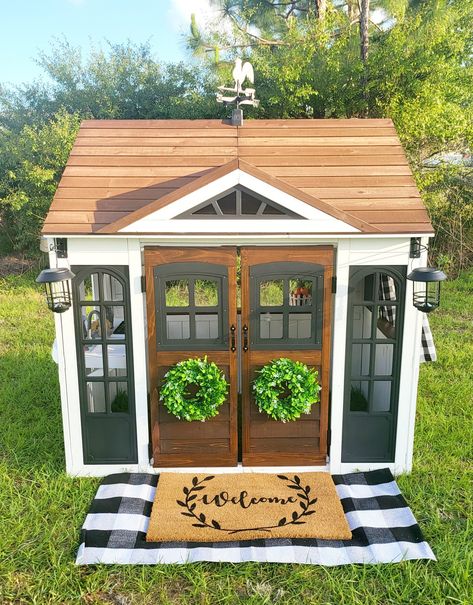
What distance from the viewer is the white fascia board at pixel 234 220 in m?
3.91

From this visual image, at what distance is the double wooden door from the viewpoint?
165 inches

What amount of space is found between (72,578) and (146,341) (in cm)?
195

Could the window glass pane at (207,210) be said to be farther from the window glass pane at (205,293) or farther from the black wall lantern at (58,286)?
the black wall lantern at (58,286)

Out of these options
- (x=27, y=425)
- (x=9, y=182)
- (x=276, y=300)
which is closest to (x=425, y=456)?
(x=276, y=300)

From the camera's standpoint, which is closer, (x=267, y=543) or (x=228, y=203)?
(x=267, y=543)

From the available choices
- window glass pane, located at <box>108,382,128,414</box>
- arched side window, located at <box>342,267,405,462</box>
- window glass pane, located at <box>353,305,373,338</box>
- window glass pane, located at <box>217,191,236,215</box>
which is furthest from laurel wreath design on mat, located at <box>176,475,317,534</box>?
window glass pane, located at <box>217,191,236,215</box>

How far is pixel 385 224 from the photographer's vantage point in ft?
13.4

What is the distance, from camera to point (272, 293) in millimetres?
4352

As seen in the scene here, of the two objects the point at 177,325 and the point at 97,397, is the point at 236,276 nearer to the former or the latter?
the point at 177,325

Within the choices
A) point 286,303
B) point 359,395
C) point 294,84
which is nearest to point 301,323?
point 286,303

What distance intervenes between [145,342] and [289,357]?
52.8 inches

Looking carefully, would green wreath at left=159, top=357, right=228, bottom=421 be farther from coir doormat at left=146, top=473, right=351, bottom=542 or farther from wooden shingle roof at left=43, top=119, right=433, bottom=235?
wooden shingle roof at left=43, top=119, right=433, bottom=235

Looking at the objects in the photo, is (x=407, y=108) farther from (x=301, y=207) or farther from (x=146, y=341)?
(x=146, y=341)

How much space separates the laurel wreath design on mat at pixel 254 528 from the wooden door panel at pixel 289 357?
10.9 inches
